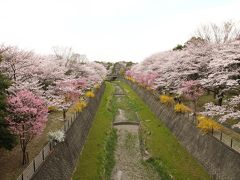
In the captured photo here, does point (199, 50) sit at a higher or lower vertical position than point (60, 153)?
higher

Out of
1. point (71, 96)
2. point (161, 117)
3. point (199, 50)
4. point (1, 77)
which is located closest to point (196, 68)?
point (199, 50)

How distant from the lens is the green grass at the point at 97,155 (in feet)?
71.4

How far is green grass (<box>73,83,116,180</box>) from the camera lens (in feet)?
71.4

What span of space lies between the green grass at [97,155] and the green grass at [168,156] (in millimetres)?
3487

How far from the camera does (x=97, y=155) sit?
2525 centimetres

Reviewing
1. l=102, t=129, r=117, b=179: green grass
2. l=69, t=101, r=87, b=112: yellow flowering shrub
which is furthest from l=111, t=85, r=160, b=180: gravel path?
l=69, t=101, r=87, b=112: yellow flowering shrub

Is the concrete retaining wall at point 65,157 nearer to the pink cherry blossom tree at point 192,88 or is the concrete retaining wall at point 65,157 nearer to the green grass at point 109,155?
the green grass at point 109,155

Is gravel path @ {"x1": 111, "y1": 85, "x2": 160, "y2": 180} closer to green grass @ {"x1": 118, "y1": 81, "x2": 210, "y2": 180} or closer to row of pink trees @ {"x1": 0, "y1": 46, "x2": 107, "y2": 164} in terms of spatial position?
green grass @ {"x1": 118, "y1": 81, "x2": 210, "y2": 180}

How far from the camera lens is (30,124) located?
789 inches

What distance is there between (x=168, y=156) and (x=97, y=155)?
571cm

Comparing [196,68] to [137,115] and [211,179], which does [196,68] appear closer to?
[137,115]

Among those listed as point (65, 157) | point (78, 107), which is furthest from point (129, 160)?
point (78, 107)

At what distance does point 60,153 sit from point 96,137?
9.42 metres

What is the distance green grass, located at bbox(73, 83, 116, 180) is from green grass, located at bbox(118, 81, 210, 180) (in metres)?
3.49
